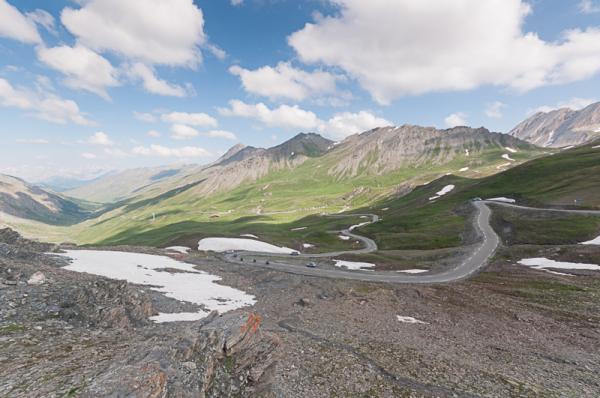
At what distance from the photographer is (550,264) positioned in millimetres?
62000

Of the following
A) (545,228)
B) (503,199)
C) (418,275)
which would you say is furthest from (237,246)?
(503,199)

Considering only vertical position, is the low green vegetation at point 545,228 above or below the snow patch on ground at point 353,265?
above

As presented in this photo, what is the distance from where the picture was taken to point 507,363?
24.5 m

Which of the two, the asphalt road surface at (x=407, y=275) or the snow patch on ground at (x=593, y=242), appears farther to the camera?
the snow patch on ground at (x=593, y=242)

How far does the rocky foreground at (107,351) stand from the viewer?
1180cm

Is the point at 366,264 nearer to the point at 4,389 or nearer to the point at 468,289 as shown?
the point at 468,289

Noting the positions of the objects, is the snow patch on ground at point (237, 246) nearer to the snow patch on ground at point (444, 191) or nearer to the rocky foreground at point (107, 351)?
the rocky foreground at point (107, 351)

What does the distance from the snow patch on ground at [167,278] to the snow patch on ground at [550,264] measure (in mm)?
58666

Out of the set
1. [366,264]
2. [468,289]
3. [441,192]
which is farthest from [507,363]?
[441,192]

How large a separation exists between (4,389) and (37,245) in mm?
51752

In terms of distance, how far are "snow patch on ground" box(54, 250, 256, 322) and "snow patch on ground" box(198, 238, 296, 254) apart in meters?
38.2

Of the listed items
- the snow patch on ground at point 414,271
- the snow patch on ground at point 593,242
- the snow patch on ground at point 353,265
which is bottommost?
the snow patch on ground at point 414,271

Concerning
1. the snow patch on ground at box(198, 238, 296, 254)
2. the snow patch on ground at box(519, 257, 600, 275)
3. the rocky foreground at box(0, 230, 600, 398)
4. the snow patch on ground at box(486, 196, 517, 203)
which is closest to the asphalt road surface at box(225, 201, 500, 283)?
the snow patch on ground at box(198, 238, 296, 254)

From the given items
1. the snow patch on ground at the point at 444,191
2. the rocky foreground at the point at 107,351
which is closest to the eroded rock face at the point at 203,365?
the rocky foreground at the point at 107,351
